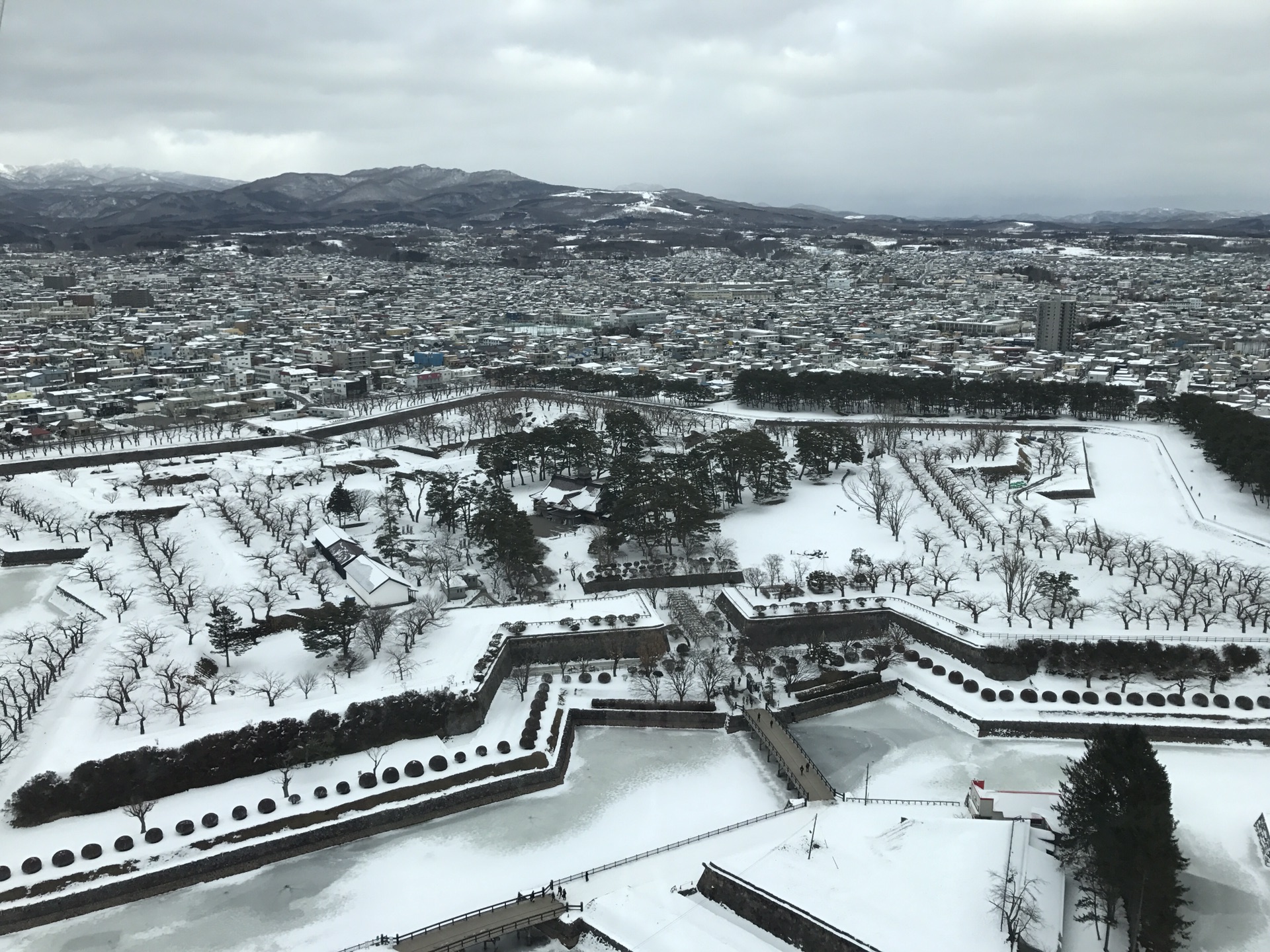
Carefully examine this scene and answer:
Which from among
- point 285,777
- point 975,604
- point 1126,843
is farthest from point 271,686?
point 975,604

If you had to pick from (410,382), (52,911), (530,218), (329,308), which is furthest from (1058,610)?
(530,218)

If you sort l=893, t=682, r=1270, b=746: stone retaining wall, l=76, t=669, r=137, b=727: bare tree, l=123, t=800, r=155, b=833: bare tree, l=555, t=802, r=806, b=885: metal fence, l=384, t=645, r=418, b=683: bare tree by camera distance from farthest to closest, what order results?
l=384, t=645, r=418, b=683: bare tree → l=893, t=682, r=1270, b=746: stone retaining wall → l=76, t=669, r=137, b=727: bare tree → l=123, t=800, r=155, b=833: bare tree → l=555, t=802, r=806, b=885: metal fence

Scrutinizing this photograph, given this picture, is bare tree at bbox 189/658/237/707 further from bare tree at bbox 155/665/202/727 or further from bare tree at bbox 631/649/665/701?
bare tree at bbox 631/649/665/701

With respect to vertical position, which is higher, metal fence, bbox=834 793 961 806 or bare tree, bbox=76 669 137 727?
bare tree, bbox=76 669 137 727

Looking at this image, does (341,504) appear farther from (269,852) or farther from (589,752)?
(269,852)

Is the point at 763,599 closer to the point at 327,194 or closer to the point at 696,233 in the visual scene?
the point at 696,233

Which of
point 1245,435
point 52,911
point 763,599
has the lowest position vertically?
point 52,911

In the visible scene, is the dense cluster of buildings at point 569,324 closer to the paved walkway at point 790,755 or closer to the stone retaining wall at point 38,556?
the stone retaining wall at point 38,556

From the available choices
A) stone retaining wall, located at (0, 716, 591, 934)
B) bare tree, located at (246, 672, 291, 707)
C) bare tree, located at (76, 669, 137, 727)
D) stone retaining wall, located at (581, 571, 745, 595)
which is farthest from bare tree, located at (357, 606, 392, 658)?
stone retaining wall, located at (581, 571, 745, 595)
